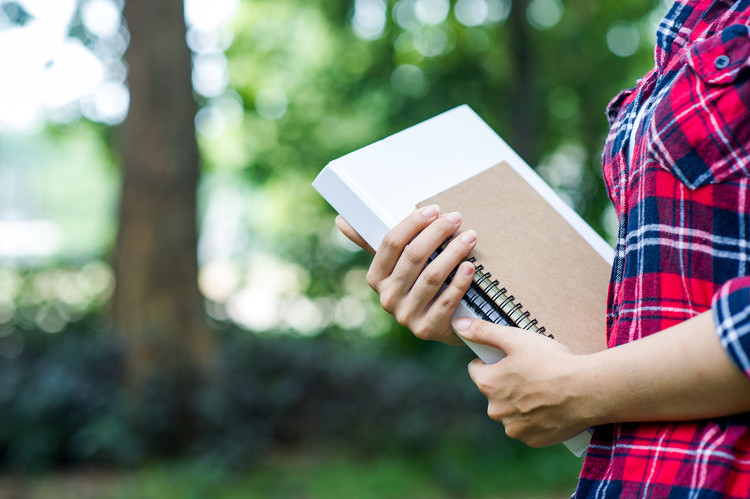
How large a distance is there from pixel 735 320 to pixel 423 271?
49 cm

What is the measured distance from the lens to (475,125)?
4.38ft

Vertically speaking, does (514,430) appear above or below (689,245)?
below

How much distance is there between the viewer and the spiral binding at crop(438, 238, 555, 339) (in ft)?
3.40

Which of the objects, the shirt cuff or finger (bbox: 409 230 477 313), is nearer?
the shirt cuff

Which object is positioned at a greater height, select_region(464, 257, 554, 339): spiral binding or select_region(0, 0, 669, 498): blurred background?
select_region(464, 257, 554, 339): spiral binding

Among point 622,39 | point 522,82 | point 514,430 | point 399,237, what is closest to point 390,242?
point 399,237

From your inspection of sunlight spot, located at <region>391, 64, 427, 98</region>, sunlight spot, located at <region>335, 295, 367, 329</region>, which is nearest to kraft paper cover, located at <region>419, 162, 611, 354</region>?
sunlight spot, located at <region>391, 64, 427, 98</region>

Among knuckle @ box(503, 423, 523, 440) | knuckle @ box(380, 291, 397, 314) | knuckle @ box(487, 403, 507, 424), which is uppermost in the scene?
knuckle @ box(380, 291, 397, 314)

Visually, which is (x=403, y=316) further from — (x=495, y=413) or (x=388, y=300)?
(x=495, y=413)

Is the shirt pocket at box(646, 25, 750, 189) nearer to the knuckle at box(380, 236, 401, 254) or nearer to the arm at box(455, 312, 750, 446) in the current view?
the arm at box(455, 312, 750, 446)

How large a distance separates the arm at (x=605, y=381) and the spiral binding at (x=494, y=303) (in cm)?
4

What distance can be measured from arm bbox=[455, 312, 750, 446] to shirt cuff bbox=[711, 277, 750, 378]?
0.04ft

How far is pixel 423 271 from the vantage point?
1.08 meters

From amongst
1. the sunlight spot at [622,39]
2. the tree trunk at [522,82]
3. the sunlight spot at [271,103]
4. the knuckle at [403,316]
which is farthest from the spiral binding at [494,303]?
the sunlight spot at [271,103]
